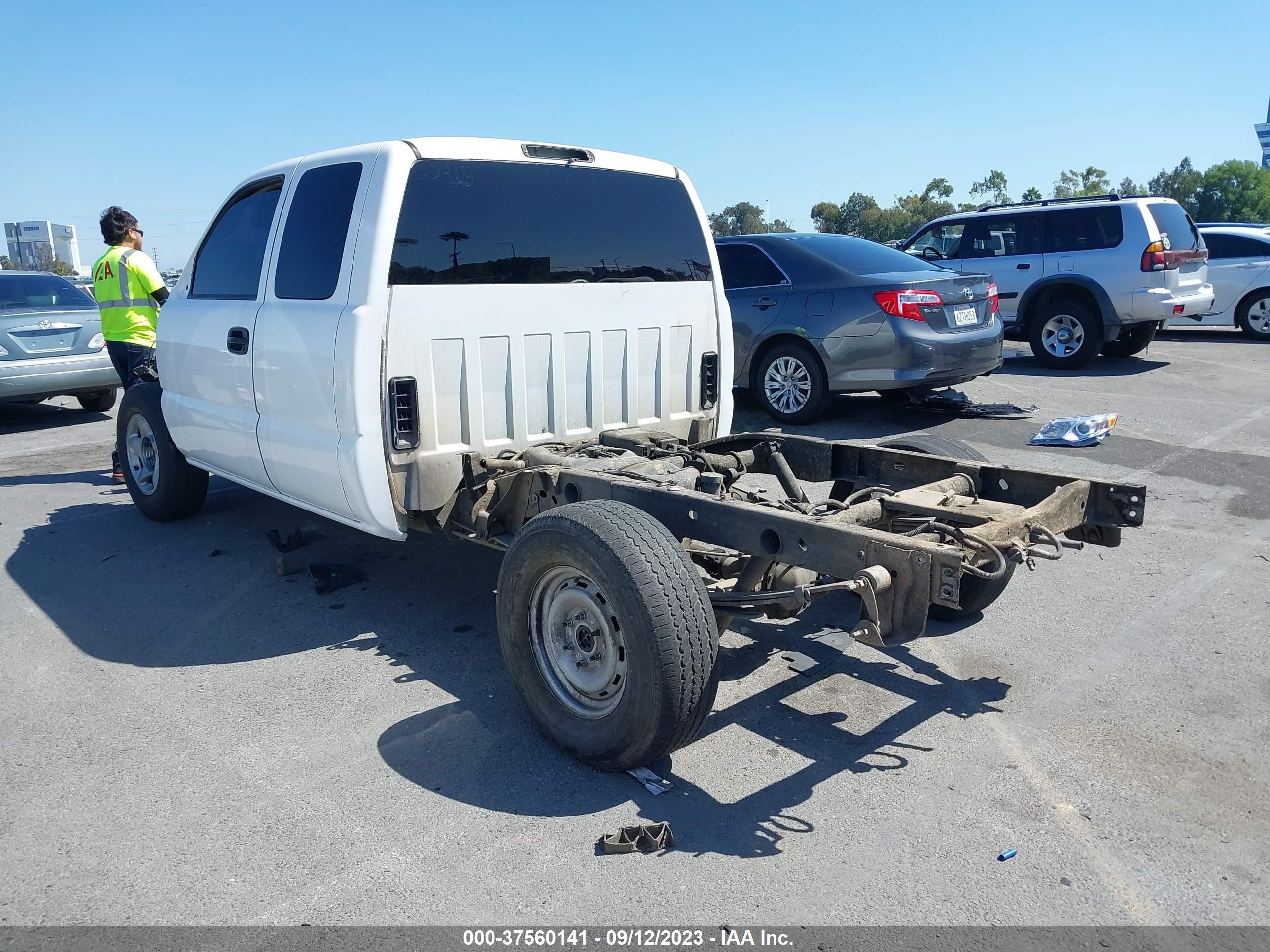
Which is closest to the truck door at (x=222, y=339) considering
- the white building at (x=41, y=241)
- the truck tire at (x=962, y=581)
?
the truck tire at (x=962, y=581)

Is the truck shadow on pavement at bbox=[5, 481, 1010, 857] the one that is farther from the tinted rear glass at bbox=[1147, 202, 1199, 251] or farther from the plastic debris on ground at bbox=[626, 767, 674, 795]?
the tinted rear glass at bbox=[1147, 202, 1199, 251]

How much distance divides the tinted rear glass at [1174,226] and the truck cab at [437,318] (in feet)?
29.0

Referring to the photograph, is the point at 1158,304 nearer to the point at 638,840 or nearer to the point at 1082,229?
the point at 1082,229

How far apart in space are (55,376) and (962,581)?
9.85 meters

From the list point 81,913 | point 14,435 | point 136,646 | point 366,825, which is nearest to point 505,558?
point 366,825

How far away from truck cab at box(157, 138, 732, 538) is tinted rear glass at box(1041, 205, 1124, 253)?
8411 mm

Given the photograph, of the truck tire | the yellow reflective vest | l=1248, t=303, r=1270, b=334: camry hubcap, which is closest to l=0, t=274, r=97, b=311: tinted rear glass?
the yellow reflective vest

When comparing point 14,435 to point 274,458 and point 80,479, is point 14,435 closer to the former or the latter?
point 80,479

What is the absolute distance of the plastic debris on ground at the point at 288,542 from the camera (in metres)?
6.02

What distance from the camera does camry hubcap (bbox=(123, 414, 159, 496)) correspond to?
6617 millimetres

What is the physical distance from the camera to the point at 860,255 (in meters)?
9.34

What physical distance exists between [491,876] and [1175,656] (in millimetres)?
3130

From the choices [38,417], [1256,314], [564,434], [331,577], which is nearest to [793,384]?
[564,434]

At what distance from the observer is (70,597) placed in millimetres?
5406
